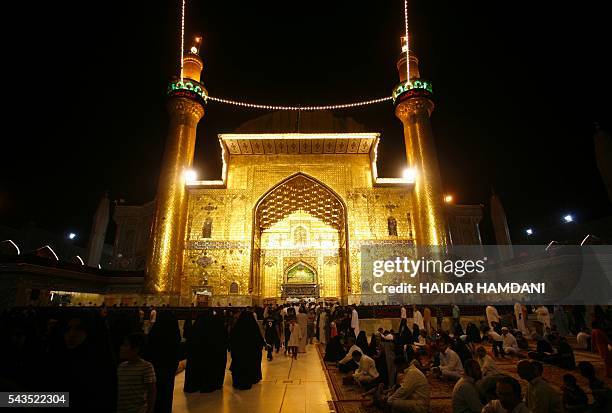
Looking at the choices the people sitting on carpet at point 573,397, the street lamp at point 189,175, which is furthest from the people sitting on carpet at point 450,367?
the street lamp at point 189,175

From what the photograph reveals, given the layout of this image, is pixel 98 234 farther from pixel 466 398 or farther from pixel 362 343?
pixel 466 398

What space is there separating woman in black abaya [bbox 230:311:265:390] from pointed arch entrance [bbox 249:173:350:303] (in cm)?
1258

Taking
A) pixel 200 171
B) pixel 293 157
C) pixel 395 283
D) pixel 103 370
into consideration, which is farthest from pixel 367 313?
pixel 200 171

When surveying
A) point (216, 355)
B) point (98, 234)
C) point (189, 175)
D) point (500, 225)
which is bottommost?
point (216, 355)

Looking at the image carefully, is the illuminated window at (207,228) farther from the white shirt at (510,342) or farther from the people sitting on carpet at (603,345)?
the people sitting on carpet at (603,345)

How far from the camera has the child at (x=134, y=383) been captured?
7.13 ft

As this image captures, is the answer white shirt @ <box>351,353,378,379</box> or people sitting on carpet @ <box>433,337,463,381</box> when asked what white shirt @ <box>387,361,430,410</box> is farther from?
people sitting on carpet @ <box>433,337,463,381</box>

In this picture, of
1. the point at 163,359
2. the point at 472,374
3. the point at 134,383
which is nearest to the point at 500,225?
the point at 472,374

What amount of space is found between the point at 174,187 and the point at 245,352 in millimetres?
13572

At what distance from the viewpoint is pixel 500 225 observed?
2303 centimetres

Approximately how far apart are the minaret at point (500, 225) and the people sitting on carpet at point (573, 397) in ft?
69.4

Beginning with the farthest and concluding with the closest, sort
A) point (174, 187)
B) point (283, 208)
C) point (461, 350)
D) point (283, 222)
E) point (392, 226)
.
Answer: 1. point (283, 222)
2. point (283, 208)
3. point (392, 226)
4. point (174, 187)
5. point (461, 350)

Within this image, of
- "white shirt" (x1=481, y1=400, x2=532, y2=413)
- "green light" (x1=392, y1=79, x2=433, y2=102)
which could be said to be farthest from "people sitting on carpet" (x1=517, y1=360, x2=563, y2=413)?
"green light" (x1=392, y1=79, x2=433, y2=102)

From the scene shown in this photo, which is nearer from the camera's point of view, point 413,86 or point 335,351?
point 335,351
